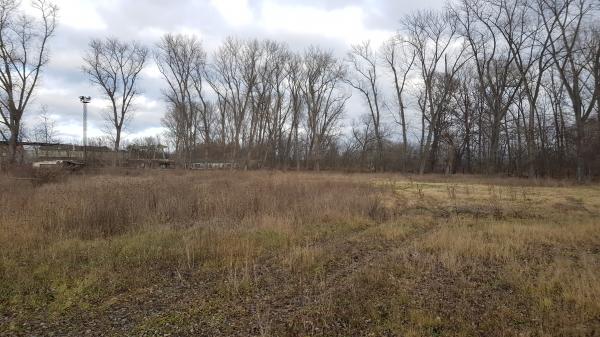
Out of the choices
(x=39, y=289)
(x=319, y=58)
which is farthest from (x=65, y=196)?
(x=319, y=58)

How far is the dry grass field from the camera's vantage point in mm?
4836

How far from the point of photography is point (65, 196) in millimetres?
12125

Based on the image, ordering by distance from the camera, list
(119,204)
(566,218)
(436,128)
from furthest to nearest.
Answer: (436,128), (566,218), (119,204)

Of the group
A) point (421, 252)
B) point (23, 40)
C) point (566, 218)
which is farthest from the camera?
point (23, 40)

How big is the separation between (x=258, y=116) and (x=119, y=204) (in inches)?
1761

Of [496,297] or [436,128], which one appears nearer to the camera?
[496,297]

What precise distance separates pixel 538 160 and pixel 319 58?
29.3m

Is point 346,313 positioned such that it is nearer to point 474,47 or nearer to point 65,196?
point 65,196

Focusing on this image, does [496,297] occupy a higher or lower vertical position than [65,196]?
lower

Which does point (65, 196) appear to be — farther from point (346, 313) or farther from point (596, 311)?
point (596, 311)

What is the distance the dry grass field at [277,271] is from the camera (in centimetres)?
484

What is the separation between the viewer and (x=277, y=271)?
6945 millimetres

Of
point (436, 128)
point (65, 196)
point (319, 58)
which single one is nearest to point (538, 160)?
point (436, 128)

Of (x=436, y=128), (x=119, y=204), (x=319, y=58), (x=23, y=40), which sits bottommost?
(x=119, y=204)
